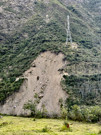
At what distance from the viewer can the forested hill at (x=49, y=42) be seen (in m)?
87.6

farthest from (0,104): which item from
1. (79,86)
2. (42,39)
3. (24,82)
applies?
(42,39)

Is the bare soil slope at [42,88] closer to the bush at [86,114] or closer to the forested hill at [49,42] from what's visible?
the forested hill at [49,42]

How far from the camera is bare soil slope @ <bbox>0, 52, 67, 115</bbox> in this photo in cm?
8101

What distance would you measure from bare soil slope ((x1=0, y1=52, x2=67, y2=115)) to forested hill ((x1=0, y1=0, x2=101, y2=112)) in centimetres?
323

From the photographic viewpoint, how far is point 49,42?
111m

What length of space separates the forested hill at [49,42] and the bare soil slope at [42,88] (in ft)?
10.6

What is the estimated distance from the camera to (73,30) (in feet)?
417

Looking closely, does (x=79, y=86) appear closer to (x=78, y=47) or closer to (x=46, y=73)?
(x=46, y=73)

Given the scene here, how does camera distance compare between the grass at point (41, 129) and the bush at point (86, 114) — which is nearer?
the grass at point (41, 129)

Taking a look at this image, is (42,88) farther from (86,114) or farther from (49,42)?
(49,42)

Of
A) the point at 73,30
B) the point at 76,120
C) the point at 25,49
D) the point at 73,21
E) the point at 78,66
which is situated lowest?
the point at 76,120

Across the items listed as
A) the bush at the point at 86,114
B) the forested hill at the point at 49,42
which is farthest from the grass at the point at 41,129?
the forested hill at the point at 49,42

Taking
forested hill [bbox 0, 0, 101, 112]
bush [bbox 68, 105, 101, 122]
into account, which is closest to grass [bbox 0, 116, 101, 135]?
bush [bbox 68, 105, 101, 122]

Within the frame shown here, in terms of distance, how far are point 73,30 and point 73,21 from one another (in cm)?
1232
